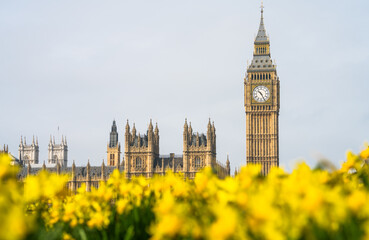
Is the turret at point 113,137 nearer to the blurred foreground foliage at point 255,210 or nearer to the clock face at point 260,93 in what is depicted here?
the clock face at point 260,93

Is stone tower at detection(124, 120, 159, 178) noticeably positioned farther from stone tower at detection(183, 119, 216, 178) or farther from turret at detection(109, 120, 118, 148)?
turret at detection(109, 120, 118, 148)

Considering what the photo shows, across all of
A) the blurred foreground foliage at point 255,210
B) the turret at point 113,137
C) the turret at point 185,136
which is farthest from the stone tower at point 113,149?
the blurred foreground foliage at point 255,210

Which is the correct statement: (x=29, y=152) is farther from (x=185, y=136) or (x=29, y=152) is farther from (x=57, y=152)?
(x=185, y=136)

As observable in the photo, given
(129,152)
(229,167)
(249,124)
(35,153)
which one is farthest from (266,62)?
(35,153)

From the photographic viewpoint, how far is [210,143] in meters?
89.1

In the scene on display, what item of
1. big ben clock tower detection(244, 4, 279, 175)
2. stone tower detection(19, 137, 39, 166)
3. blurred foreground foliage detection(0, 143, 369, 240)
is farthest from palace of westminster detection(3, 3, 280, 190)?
blurred foreground foliage detection(0, 143, 369, 240)

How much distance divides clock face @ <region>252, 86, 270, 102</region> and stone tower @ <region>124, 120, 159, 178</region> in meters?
20.5

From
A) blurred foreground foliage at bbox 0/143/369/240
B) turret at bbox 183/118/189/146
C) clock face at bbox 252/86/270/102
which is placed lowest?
blurred foreground foliage at bbox 0/143/369/240

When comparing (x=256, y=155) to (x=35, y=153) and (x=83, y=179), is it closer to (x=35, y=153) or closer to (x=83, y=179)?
(x=83, y=179)

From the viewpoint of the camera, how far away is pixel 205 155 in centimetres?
8875

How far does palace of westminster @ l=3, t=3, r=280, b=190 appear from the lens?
89000mm

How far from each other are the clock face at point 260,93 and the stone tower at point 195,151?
1279 cm

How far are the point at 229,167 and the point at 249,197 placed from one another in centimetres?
8758

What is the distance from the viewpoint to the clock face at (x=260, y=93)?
320ft
